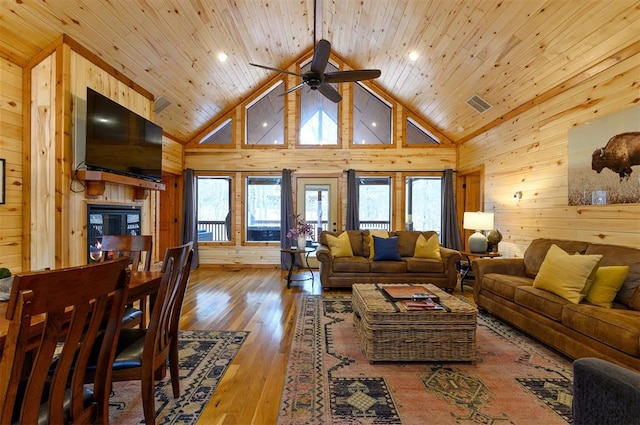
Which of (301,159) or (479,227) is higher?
(301,159)

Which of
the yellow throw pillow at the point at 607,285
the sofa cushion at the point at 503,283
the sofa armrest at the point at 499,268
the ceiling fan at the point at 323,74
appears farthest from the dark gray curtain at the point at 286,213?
the yellow throw pillow at the point at 607,285

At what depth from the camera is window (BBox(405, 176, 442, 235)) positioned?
6.70m

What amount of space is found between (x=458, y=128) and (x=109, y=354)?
6.22m

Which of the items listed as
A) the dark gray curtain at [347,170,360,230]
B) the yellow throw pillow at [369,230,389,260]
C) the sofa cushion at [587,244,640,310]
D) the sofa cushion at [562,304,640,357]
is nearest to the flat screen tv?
the yellow throw pillow at [369,230,389,260]

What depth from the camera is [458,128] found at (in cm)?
596

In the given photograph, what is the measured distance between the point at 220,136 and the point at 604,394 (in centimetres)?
685

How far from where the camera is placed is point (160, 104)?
5.00m

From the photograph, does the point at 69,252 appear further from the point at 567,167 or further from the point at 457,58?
the point at 567,167

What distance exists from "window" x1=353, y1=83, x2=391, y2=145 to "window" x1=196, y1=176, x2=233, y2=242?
9.71 feet

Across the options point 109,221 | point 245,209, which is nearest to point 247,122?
point 245,209

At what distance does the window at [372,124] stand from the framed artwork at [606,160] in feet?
11.6

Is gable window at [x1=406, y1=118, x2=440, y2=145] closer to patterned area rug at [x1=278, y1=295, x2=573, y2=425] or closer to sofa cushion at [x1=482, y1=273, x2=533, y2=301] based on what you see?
sofa cushion at [x1=482, y1=273, x2=533, y2=301]

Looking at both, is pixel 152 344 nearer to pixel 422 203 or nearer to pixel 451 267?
pixel 451 267

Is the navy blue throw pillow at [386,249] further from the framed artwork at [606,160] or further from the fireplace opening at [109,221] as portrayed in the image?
the fireplace opening at [109,221]
